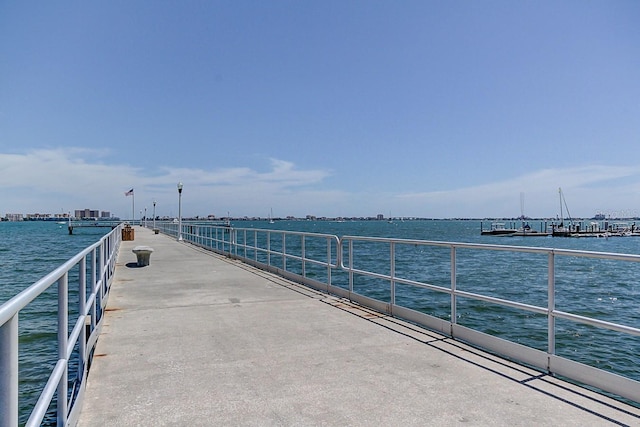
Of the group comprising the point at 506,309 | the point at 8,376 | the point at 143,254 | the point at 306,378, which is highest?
the point at 8,376

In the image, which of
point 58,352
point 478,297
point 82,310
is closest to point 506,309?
point 478,297

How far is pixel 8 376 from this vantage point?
179cm

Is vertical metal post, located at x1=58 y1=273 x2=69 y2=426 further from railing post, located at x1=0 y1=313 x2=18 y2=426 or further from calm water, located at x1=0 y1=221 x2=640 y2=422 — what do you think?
calm water, located at x1=0 y1=221 x2=640 y2=422

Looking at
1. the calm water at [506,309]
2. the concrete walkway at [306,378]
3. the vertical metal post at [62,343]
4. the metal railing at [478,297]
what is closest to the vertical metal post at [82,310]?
the concrete walkway at [306,378]

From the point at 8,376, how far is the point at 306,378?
297 cm

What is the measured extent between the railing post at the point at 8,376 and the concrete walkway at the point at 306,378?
73.4 inches

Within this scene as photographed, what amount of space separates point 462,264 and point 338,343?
2205cm

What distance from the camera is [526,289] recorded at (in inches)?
692

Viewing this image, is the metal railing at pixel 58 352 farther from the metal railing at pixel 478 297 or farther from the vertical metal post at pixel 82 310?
the metal railing at pixel 478 297

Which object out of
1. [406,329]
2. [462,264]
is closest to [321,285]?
[406,329]

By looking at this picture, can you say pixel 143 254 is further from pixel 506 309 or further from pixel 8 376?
pixel 8 376

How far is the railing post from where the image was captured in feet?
5.83

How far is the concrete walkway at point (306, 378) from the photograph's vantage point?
3.60 metres

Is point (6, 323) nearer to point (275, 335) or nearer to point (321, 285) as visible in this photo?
point (275, 335)
